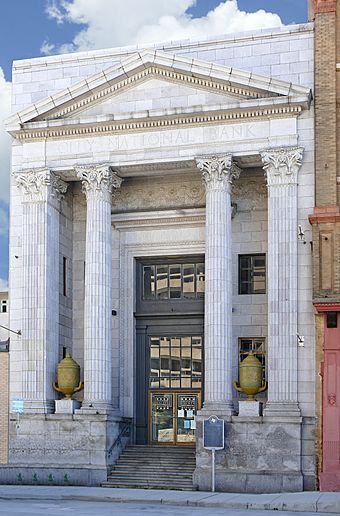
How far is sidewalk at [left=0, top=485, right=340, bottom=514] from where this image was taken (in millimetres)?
Result: 28391

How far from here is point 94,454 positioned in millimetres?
34531

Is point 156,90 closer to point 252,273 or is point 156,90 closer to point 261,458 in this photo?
point 252,273

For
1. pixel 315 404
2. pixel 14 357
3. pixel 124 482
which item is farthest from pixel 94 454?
pixel 315 404

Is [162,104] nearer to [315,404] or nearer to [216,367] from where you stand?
[216,367]

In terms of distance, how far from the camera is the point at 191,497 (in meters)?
30.6

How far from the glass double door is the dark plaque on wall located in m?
4.56

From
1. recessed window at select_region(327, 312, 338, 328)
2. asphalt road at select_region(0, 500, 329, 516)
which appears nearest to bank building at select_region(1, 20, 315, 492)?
recessed window at select_region(327, 312, 338, 328)

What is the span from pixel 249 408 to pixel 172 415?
17.0ft

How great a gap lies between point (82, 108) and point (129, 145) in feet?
7.50

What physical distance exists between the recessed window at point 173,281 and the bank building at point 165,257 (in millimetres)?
54

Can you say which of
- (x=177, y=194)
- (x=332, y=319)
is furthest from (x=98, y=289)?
(x=332, y=319)

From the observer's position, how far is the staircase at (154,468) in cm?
3391

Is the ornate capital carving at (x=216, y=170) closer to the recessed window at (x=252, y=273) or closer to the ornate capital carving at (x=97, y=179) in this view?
the recessed window at (x=252, y=273)

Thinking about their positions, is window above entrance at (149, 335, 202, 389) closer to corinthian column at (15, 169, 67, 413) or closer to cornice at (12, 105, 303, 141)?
corinthian column at (15, 169, 67, 413)
